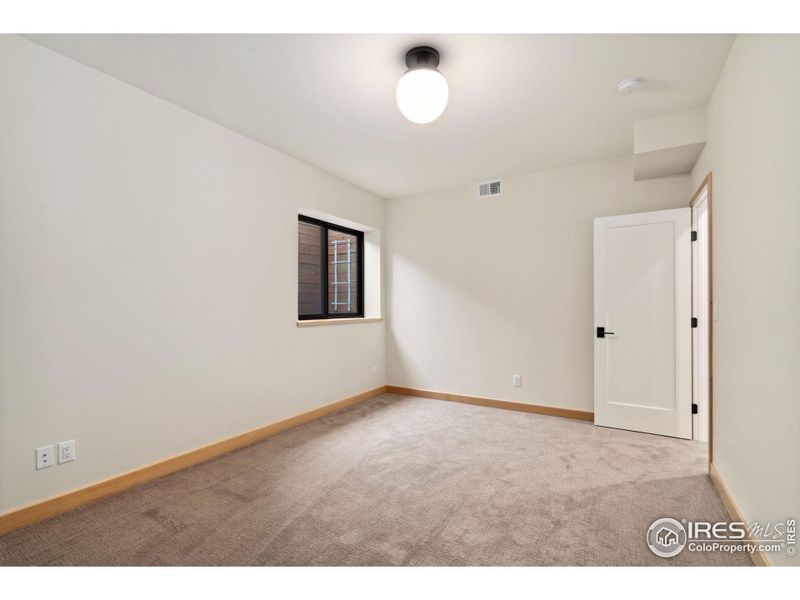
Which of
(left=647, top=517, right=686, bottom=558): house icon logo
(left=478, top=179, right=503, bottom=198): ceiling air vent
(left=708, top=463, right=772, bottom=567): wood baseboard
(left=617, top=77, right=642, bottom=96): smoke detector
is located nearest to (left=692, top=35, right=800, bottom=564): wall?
(left=708, top=463, right=772, bottom=567): wood baseboard

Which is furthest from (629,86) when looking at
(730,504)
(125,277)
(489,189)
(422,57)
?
(125,277)

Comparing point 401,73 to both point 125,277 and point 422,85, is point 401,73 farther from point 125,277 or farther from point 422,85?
point 125,277

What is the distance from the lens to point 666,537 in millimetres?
1812

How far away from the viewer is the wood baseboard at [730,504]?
1.54 m

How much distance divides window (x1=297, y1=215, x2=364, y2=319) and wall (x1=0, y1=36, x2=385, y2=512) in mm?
545

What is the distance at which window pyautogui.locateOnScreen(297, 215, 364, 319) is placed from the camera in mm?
4043

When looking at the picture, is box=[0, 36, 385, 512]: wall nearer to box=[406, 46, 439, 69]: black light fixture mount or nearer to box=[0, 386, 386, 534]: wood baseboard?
box=[0, 386, 386, 534]: wood baseboard

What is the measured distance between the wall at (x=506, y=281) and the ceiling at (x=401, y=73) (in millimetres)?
499

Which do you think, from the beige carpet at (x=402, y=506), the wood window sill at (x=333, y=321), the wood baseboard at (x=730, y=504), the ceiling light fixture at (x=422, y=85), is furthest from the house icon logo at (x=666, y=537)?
the wood window sill at (x=333, y=321)

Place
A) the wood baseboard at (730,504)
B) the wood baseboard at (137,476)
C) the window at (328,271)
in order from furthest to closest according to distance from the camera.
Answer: the window at (328,271), the wood baseboard at (137,476), the wood baseboard at (730,504)

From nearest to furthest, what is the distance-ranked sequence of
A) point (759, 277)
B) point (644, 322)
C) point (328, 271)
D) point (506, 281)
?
1. point (759, 277)
2. point (644, 322)
3. point (506, 281)
4. point (328, 271)

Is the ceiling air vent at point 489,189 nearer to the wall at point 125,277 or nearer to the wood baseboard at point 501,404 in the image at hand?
the wall at point 125,277

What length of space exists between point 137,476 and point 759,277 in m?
3.44
